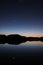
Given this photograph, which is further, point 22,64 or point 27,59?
point 27,59

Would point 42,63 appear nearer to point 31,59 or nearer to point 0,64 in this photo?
point 31,59

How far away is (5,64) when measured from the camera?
7.48m

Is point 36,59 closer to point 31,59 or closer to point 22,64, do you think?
point 31,59

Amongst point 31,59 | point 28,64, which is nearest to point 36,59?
point 31,59

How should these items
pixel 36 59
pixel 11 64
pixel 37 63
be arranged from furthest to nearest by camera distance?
pixel 36 59 < pixel 37 63 < pixel 11 64

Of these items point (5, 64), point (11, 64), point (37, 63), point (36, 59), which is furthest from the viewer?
point (36, 59)

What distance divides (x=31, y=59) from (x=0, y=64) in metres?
2.00

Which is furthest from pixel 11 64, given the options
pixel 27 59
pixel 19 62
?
pixel 27 59

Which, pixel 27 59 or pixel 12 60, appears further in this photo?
pixel 27 59

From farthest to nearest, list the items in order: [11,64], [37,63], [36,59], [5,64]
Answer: [36,59]
[37,63]
[5,64]
[11,64]

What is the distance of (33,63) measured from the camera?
8.12 metres

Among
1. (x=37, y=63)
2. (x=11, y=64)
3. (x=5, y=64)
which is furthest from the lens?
(x=37, y=63)

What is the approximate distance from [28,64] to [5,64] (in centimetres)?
119

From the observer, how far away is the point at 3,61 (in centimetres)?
810
